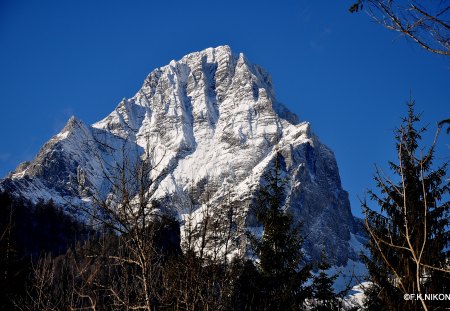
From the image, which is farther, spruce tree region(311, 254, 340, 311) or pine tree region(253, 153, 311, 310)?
spruce tree region(311, 254, 340, 311)

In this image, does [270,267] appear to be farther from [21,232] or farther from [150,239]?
[21,232]

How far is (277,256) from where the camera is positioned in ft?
45.6

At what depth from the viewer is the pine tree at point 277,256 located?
13227 millimetres

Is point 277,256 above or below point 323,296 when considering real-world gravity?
above

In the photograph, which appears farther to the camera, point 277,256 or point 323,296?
point 323,296

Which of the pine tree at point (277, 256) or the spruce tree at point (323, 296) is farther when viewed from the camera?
the spruce tree at point (323, 296)

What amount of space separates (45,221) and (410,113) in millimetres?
67910

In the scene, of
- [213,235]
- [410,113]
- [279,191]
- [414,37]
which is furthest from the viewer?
[279,191]

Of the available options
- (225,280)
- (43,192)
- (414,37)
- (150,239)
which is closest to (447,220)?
(225,280)

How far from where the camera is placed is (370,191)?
48.8 feet

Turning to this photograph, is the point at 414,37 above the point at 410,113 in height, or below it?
below

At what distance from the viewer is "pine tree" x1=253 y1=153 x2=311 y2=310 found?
1323 centimetres

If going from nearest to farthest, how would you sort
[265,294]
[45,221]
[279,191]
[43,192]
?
[265,294], [279,191], [45,221], [43,192]

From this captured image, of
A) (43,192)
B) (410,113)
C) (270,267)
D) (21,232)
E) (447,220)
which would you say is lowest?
(270,267)
